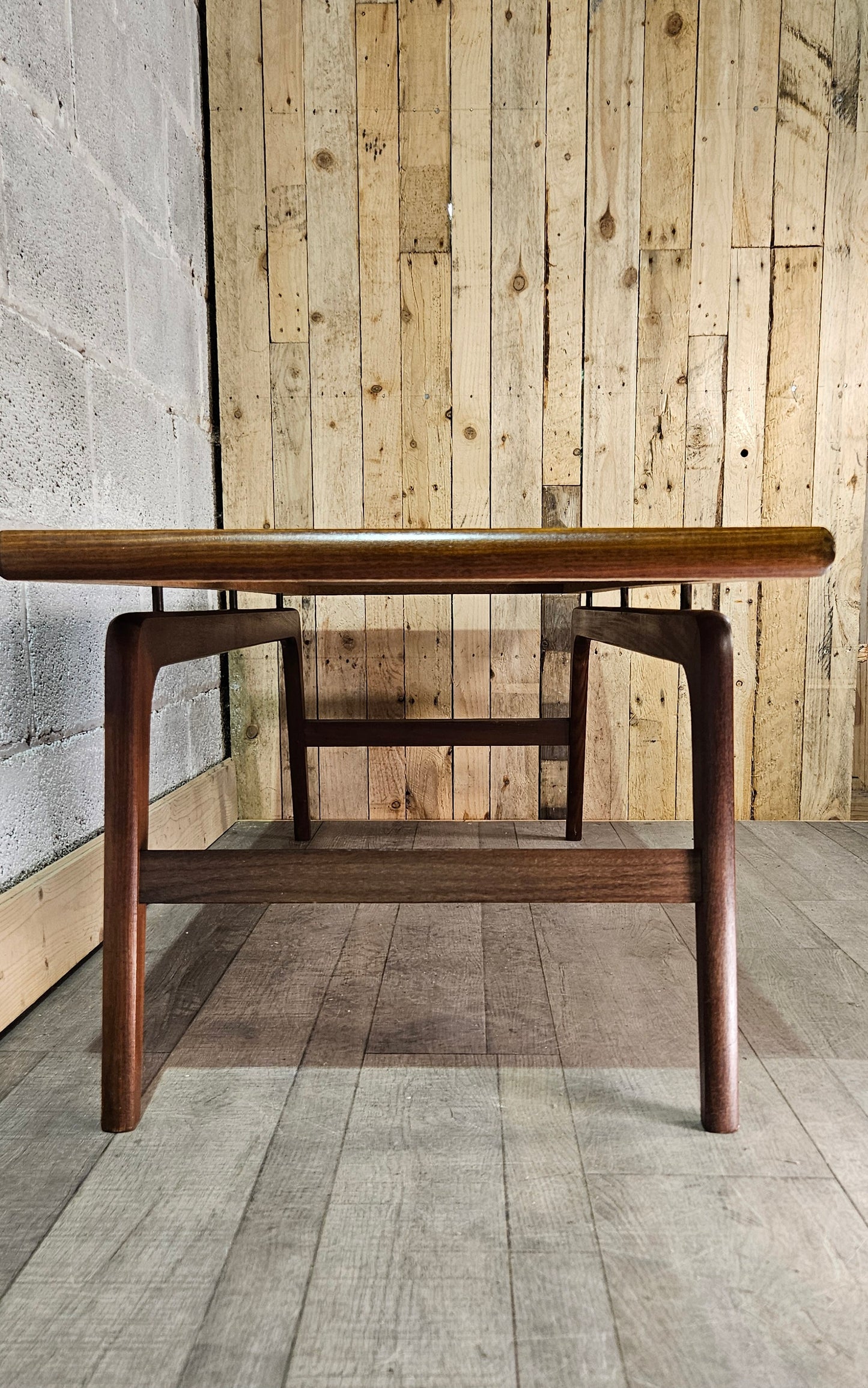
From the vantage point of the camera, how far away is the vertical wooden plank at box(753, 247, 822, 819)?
188 cm

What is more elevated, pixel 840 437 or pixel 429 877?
pixel 840 437

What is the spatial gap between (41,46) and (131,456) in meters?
0.56

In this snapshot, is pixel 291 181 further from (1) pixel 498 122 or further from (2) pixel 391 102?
(1) pixel 498 122

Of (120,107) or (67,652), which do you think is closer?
(67,652)

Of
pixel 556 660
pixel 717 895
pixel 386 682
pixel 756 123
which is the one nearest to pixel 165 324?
pixel 386 682

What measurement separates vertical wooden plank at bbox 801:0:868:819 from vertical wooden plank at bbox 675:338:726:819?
216mm

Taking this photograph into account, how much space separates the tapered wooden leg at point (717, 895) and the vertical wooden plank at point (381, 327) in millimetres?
1170

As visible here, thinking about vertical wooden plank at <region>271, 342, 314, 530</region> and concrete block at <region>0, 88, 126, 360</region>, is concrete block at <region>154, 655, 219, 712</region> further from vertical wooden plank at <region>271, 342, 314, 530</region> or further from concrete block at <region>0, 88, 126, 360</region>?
concrete block at <region>0, 88, 126, 360</region>

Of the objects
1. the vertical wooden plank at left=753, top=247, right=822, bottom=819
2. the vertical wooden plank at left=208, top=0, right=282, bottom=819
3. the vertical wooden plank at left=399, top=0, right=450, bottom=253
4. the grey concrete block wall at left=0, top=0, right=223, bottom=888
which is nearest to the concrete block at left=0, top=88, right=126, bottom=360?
the grey concrete block wall at left=0, top=0, right=223, bottom=888

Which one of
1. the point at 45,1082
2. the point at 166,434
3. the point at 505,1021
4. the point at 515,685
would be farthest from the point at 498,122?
the point at 45,1082

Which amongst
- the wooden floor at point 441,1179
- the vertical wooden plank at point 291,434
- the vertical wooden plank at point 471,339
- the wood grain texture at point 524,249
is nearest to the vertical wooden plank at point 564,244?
the wood grain texture at point 524,249

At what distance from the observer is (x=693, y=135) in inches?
72.1

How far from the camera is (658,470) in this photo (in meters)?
1.92

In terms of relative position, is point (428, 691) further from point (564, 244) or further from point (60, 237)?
point (60, 237)
